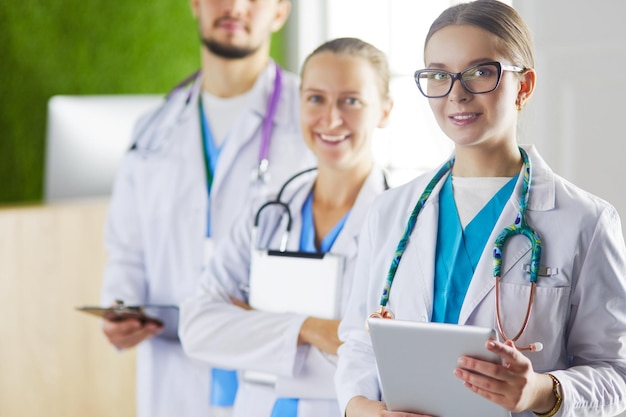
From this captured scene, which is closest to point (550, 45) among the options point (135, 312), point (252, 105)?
point (252, 105)

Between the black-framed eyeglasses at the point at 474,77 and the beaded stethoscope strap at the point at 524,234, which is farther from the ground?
the black-framed eyeglasses at the point at 474,77

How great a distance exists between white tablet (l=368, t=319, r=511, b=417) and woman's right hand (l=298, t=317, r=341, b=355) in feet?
1.38

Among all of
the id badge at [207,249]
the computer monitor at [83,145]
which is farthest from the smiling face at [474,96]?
the computer monitor at [83,145]

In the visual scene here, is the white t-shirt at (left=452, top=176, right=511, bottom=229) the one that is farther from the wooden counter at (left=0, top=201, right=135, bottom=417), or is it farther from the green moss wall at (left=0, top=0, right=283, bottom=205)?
the green moss wall at (left=0, top=0, right=283, bottom=205)

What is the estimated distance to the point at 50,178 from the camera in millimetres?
2980

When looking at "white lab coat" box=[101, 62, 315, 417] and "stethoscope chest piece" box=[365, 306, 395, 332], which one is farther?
"white lab coat" box=[101, 62, 315, 417]

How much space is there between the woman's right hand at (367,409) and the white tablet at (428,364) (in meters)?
0.01

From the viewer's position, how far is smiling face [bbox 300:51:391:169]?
166 centimetres

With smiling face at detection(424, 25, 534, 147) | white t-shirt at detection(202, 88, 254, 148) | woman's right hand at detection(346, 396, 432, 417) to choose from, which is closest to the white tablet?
woman's right hand at detection(346, 396, 432, 417)

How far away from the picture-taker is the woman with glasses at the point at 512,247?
3.77ft

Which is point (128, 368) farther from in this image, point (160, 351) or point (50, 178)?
point (160, 351)

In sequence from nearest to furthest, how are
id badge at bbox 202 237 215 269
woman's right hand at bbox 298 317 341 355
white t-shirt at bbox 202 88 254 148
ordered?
woman's right hand at bbox 298 317 341 355
id badge at bbox 202 237 215 269
white t-shirt at bbox 202 88 254 148

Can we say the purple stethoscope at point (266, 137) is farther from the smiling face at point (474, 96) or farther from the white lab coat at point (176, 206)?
the smiling face at point (474, 96)

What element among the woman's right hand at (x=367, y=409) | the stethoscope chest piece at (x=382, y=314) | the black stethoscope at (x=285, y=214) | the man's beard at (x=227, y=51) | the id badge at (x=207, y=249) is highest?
the man's beard at (x=227, y=51)
